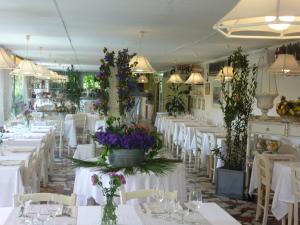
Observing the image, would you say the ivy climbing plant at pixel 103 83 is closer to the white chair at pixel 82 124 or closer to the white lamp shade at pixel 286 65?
the white lamp shade at pixel 286 65

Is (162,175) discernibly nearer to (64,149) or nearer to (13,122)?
(13,122)

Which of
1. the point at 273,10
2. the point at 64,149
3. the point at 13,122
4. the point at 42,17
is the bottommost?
the point at 64,149

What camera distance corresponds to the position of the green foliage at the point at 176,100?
14677 mm

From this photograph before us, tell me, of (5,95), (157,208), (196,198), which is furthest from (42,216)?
(5,95)

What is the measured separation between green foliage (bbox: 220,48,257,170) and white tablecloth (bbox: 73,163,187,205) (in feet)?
7.74

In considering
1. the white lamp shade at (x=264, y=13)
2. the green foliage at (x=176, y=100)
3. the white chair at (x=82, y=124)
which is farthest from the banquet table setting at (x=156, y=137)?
the green foliage at (x=176, y=100)

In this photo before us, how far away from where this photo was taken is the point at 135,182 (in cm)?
371

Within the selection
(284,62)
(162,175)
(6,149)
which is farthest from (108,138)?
(284,62)

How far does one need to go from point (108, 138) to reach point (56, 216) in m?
1.40

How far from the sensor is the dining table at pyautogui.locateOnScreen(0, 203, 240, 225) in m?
2.38

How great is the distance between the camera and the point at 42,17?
6090mm

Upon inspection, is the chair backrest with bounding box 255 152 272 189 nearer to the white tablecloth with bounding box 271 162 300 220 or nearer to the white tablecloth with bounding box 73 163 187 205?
the white tablecloth with bounding box 271 162 300 220

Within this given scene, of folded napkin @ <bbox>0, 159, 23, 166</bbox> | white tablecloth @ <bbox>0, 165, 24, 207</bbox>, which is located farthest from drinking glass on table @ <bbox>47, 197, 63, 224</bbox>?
folded napkin @ <bbox>0, 159, 23, 166</bbox>

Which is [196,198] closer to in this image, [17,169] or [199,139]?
[17,169]
